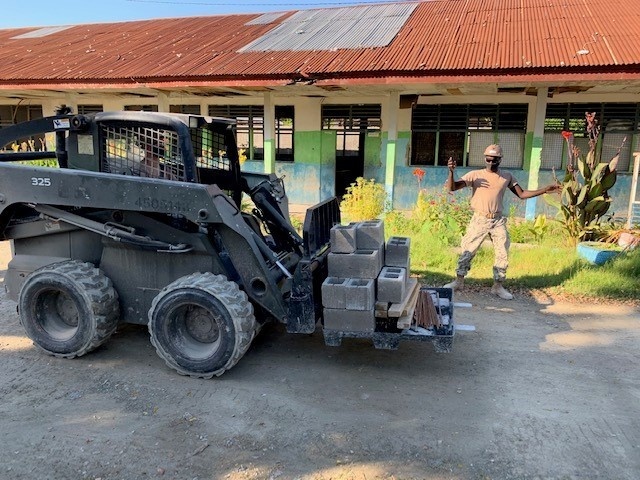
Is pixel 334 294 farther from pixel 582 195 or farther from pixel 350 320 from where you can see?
pixel 582 195

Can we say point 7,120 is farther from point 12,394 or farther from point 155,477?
point 155,477

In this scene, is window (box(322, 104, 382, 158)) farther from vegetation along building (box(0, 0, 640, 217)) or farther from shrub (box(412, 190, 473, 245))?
shrub (box(412, 190, 473, 245))

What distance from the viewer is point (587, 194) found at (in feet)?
24.0

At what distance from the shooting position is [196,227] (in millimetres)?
3959

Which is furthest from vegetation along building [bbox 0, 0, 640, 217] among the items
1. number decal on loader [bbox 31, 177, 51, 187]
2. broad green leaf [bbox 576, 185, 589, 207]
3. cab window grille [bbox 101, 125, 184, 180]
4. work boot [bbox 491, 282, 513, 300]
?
number decal on loader [bbox 31, 177, 51, 187]

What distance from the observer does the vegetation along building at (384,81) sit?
863 centimetres

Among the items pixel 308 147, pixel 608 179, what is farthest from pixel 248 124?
pixel 608 179

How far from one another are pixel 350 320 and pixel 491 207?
278 cm

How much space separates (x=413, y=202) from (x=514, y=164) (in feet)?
7.45

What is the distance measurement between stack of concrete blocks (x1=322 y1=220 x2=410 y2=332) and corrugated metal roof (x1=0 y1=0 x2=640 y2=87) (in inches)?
208

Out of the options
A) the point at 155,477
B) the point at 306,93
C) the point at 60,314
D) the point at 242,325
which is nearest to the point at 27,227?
the point at 60,314

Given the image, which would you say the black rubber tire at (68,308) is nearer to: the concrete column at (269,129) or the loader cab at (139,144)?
the loader cab at (139,144)

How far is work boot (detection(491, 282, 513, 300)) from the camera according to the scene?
584 cm

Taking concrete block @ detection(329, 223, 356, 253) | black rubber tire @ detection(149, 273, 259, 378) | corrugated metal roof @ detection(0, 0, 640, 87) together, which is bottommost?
black rubber tire @ detection(149, 273, 259, 378)
